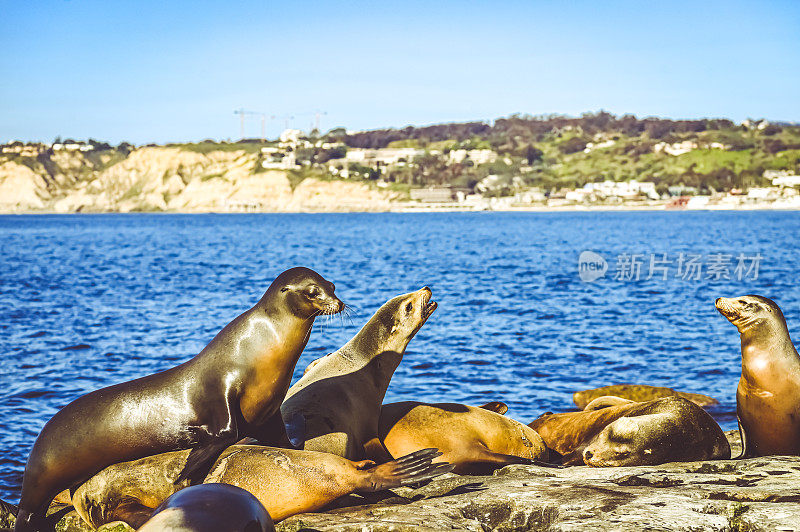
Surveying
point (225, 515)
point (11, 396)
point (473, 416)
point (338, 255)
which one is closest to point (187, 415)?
point (225, 515)

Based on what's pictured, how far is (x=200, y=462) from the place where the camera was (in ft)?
20.0

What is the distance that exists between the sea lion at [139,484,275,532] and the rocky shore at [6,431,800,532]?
847mm

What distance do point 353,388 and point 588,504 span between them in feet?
8.56

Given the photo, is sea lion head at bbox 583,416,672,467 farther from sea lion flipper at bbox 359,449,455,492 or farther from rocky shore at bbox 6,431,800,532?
sea lion flipper at bbox 359,449,455,492

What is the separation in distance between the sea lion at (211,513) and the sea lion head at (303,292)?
219cm

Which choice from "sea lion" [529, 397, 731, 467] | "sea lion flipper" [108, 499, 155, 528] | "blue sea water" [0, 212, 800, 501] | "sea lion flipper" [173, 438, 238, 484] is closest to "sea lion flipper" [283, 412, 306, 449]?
"sea lion flipper" [173, 438, 238, 484]

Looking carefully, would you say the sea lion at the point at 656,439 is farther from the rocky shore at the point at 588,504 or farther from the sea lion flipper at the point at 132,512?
the sea lion flipper at the point at 132,512

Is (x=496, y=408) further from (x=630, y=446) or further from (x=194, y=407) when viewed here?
(x=194, y=407)

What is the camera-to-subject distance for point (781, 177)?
197 m

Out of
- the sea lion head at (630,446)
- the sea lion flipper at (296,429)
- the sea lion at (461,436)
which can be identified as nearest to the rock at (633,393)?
the sea lion at (461,436)

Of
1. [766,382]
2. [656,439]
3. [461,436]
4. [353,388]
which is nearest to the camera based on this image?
[656,439]

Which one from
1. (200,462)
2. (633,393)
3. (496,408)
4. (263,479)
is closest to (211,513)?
(263,479)

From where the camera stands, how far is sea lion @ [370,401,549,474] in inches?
300

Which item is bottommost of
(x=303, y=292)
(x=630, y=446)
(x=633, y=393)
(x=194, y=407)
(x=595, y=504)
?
(x=633, y=393)
